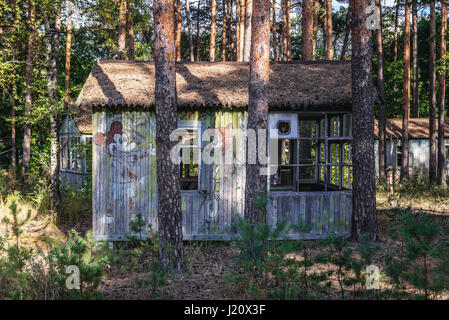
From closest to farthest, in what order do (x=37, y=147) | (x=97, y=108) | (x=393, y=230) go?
1. (x=393, y=230)
2. (x=97, y=108)
3. (x=37, y=147)

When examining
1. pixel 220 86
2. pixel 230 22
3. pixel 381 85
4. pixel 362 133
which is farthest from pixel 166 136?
pixel 230 22

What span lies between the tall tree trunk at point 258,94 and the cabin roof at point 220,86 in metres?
1.19

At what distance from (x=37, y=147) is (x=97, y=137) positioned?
1124cm

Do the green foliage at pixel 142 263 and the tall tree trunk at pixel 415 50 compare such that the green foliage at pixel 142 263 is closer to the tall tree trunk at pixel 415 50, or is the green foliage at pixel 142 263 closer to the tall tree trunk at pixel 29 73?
the tall tree trunk at pixel 29 73

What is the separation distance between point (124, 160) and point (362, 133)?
5.41 m

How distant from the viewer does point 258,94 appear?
6805 mm

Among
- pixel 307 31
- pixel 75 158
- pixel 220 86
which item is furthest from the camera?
pixel 75 158

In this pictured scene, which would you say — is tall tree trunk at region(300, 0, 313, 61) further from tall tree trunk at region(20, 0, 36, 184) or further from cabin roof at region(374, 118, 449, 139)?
tall tree trunk at region(20, 0, 36, 184)

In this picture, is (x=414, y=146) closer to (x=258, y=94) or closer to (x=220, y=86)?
(x=220, y=86)

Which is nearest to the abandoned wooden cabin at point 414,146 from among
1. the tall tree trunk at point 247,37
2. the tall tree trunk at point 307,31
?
the tall tree trunk at point 307,31

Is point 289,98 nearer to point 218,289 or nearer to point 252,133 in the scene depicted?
point 252,133

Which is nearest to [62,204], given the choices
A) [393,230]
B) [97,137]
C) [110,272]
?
[97,137]

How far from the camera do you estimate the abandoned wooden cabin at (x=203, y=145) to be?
314 inches
